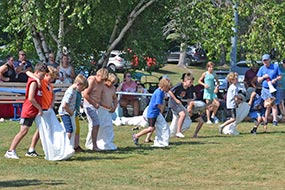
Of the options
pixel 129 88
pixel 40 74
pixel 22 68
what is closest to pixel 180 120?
pixel 40 74

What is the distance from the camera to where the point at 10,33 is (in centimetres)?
2389

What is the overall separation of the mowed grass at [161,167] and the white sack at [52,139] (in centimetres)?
17

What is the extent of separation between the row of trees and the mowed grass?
Result: 19.1 feet

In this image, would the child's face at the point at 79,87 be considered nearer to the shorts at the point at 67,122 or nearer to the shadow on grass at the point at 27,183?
the shorts at the point at 67,122

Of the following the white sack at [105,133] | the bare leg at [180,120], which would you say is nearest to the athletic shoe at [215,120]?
the bare leg at [180,120]

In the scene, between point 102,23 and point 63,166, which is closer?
point 63,166

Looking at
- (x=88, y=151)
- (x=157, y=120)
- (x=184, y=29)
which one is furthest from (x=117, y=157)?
A: (x=184, y=29)

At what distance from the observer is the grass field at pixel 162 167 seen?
10977mm

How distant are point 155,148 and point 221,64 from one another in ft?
124

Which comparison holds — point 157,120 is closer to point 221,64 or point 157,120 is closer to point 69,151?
point 69,151

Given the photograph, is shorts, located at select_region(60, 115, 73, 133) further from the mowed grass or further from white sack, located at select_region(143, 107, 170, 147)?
white sack, located at select_region(143, 107, 170, 147)

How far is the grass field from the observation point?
11.0 m

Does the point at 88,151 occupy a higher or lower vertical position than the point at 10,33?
lower

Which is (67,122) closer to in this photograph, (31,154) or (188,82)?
(31,154)
